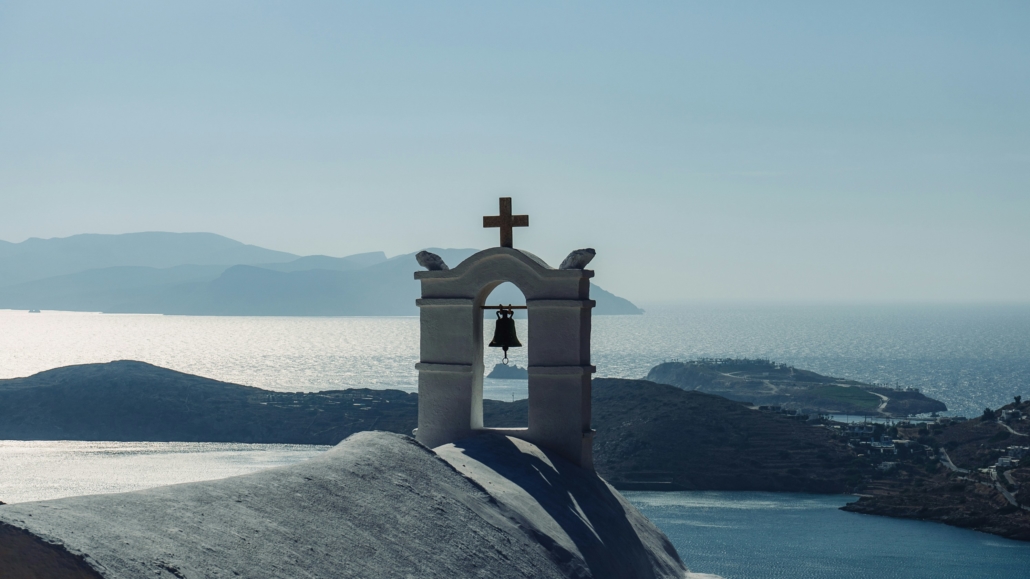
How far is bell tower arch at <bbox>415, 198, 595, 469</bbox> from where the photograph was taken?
8641mm

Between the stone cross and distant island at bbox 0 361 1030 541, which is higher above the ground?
the stone cross

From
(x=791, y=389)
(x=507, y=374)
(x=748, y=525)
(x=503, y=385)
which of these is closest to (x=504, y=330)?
(x=748, y=525)

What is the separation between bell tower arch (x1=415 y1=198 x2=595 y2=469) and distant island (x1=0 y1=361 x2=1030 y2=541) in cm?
4835

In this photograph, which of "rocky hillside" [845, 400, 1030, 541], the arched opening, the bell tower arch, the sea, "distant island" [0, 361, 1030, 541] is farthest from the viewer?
"distant island" [0, 361, 1030, 541]

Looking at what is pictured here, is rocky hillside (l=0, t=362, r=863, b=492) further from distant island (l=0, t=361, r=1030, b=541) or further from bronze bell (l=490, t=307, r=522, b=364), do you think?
bronze bell (l=490, t=307, r=522, b=364)

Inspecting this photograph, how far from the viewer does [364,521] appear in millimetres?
5328

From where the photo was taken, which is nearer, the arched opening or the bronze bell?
the bronze bell

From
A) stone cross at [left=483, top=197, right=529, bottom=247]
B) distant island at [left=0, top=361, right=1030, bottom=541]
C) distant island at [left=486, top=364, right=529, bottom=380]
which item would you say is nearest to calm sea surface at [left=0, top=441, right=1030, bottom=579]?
distant island at [left=0, top=361, right=1030, bottom=541]

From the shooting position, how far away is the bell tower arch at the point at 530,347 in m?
8.64

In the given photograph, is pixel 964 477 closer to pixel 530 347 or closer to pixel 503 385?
pixel 530 347

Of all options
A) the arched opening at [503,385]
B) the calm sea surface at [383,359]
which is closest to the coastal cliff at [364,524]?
the arched opening at [503,385]

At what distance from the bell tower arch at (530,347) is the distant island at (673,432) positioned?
48.4m

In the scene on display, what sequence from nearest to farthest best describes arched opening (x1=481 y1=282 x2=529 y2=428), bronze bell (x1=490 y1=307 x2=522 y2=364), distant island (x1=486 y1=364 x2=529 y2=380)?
bronze bell (x1=490 y1=307 x2=522 y2=364)
arched opening (x1=481 y1=282 x2=529 y2=428)
distant island (x1=486 y1=364 x2=529 y2=380)

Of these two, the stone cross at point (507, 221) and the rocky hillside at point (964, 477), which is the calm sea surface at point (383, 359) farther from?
the stone cross at point (507, 221)
